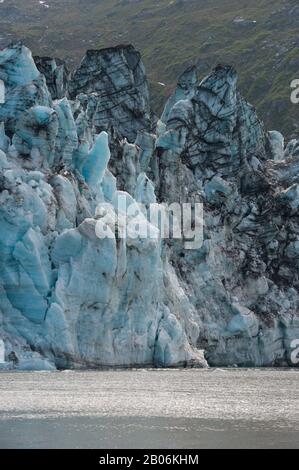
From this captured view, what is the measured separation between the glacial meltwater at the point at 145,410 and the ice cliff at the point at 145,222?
136 inches

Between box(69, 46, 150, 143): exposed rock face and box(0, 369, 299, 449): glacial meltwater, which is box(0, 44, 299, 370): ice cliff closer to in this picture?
box(69, 46, 150, 143): exposed rock face

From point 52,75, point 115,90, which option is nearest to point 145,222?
point 52,75

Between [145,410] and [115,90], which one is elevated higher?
[115,90]

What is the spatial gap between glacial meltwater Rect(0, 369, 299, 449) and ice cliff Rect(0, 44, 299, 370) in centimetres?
344

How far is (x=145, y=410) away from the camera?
3556 cm

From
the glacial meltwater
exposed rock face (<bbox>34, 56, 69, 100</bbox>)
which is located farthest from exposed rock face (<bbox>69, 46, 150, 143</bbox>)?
the glacial meltwater

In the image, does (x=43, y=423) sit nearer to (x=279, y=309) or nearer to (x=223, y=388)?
(x=223, y=388)

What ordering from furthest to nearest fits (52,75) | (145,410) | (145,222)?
1. (52,75)
2. (145,222)
3. (145,410)

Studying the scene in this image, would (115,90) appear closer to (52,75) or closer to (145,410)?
→ (52,75)

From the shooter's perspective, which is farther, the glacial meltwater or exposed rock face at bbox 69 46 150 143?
exposed rock face at bbox 69 46 150 143

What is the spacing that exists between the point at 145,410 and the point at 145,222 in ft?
82.7

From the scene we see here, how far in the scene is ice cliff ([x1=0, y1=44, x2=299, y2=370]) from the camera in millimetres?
53594

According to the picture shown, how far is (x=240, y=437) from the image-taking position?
28172 millimetres
